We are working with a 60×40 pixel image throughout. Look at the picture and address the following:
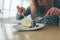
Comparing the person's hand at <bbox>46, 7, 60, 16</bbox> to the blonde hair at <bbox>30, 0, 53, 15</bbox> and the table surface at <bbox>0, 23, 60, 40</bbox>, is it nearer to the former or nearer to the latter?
the blonde hair at <bbox>30, 0, 53, 15</bbox>

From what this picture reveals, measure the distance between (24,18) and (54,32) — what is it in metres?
0.35

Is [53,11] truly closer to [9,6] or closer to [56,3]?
[56,3]

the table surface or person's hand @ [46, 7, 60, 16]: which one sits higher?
person's hand @ [46, 7, 60, 16]

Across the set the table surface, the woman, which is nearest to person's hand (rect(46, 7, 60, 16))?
the woman

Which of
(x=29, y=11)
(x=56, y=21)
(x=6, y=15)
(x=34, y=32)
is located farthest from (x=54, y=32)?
(x=6, y=15)

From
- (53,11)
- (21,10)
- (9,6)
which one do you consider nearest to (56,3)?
(53,11)

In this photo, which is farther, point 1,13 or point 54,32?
point 1,13

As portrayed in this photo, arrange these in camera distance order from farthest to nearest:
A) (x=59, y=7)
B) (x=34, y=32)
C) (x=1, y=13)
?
(x=1, y=13)
(x=59, y=7)
(x=34, y=32)

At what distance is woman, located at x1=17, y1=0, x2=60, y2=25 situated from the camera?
4.54 ft

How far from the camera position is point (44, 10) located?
1415 mm

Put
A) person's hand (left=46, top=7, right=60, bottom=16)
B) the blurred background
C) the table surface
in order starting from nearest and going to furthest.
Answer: the table surface
person's hand (left=46, top=7, right=60, bottom=16)
the blurred background

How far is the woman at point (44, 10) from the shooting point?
1.38m

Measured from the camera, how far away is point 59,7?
1395 millimetres

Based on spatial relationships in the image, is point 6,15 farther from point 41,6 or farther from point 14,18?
point 41,6
